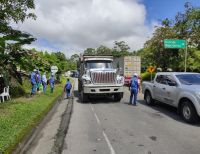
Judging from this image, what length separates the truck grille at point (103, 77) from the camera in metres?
17.0

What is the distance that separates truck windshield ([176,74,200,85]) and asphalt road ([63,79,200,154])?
55.8 inches

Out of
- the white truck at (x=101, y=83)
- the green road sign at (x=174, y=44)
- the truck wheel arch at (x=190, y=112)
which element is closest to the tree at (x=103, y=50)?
the green road sign at (x=174, y=44)

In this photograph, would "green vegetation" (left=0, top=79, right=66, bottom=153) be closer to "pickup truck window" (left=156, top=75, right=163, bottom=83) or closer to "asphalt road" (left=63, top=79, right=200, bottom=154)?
"asphalt road" (left=63, top=79, right=200, bottom=154)

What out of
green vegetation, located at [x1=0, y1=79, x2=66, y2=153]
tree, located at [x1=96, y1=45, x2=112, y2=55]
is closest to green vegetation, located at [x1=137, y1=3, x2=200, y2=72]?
green vegetation, located at [x1=0, y1=79, x2=66, y2=153]

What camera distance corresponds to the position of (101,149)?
284 inches

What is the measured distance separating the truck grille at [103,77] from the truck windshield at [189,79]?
5.32 metres

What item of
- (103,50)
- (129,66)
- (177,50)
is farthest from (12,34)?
(103,50)

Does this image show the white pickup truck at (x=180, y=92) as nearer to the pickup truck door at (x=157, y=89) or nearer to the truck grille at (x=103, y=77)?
the pickup truck door at (x=157, y=89)

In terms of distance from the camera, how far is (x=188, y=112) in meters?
10.7

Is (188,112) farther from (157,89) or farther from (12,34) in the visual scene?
(12,34)

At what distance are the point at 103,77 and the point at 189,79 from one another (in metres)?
5.98

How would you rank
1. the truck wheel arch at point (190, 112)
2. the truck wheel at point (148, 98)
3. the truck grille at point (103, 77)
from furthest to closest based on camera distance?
the truck grille at point (103, 77) < the truck wheel at point (148, 98) < the truck wheel arch at point (190, 112)

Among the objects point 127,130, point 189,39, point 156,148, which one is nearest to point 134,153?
point 156,148

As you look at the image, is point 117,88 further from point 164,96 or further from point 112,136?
point 112,136
